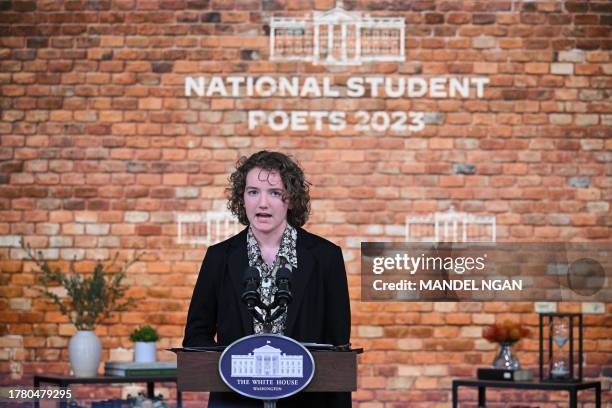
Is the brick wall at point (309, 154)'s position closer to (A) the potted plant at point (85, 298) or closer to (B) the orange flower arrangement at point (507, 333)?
(A) the potted plant at point (85, 298)

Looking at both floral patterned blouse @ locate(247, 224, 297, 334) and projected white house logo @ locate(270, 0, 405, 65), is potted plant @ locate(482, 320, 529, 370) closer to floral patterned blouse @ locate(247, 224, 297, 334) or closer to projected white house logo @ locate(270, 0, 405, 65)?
projected white house logo @ locate(270, 0, 405, 65)

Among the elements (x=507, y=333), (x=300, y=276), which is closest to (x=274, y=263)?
(x=300, y=276)

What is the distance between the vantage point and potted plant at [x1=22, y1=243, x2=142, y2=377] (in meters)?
5.69

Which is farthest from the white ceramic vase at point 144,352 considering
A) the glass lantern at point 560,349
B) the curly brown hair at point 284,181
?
the curly brown hair at point 284,181

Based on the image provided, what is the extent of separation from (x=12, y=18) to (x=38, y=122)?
0.63 m

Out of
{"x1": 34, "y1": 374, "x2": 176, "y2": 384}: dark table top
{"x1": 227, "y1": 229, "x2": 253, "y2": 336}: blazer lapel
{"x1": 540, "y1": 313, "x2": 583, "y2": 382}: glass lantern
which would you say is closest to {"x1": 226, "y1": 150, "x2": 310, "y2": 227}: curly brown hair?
{"x1": 227, "y1": 229, "x2": 253, "y2": 336}: blazer lapel

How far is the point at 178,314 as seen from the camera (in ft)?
21.5

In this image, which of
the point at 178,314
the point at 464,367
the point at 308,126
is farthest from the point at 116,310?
the point at 464,367

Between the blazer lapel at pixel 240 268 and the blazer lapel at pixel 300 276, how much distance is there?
4.0 inches

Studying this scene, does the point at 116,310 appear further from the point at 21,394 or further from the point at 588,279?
the point at 588,279

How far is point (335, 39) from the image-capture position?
21.6 feet

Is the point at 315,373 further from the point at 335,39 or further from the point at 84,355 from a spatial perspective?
the point at 335,39

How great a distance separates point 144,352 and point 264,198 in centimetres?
305

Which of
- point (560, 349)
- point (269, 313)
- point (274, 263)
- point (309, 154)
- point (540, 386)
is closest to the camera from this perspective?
point (269, 313)
